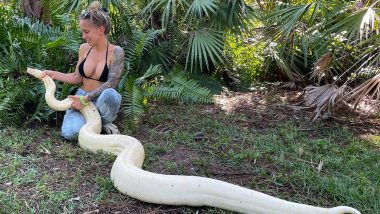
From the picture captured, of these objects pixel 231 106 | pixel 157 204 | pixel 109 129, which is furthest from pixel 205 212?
pixel 231 106

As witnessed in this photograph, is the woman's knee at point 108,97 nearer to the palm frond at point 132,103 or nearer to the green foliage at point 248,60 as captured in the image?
the palm frond at point 132,103

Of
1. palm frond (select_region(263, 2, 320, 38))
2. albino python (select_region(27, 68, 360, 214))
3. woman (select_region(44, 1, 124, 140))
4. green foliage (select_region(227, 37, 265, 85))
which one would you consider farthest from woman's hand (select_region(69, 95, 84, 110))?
green foliage (select_region(227, 37, 265, 85))

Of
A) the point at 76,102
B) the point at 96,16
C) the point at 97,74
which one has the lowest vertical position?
the point at 76,102

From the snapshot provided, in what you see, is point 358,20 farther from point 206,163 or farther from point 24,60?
point 24,60

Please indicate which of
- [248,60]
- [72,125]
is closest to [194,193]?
[72,125]

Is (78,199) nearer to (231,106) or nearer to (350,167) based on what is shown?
(350,167)

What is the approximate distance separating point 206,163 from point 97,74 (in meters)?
1.51

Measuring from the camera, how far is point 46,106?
4672 millimetres

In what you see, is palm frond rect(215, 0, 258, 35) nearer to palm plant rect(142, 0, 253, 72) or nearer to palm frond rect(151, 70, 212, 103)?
palm plant rect(142, 0, 253, 72)

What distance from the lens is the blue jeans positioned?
425cm

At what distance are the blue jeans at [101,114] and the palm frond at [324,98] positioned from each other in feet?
7.43

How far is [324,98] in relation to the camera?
16.3 feet

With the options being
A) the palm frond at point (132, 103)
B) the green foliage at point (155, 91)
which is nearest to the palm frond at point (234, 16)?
the green foliage at point (155, 91)

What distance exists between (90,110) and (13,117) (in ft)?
2.93
